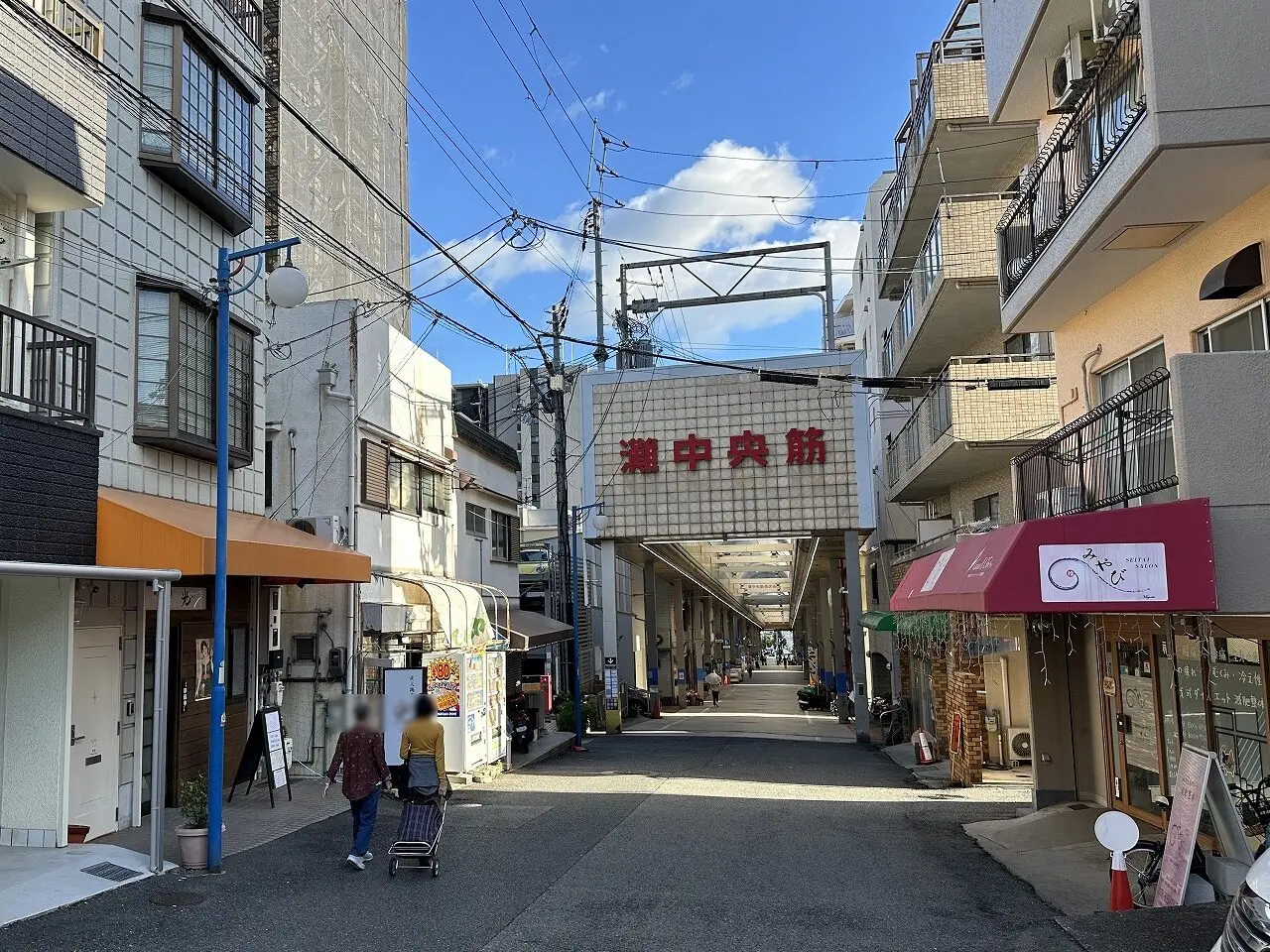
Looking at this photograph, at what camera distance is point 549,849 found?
11.8 meters

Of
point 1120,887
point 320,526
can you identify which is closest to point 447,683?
point 320,526

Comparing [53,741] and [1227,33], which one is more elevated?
[1227,33]

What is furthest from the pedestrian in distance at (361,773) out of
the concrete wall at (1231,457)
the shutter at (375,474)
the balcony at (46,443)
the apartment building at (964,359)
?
the apartment building at (964,359)

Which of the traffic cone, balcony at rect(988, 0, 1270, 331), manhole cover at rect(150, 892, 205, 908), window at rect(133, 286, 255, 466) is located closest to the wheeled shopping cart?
manhole cover at rect(150, 892, 205, 908)

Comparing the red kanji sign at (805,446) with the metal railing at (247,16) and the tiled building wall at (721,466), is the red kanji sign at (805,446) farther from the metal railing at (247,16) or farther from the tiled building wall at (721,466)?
the metal railing at (247,16)

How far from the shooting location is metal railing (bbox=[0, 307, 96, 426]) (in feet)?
33.1

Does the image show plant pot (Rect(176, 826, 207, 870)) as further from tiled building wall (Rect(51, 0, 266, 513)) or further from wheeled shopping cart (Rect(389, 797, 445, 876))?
tiled building wall (Rect(51, 0, 266, 513))

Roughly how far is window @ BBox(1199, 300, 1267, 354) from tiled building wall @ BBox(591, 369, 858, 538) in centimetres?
2145

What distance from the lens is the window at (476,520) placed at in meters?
27.0

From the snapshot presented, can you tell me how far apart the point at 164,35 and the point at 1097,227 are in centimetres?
1146

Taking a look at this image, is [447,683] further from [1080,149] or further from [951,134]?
[951,134]

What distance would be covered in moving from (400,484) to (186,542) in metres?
10.1

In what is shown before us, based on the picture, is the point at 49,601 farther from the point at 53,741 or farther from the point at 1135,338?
the point at 1135,338

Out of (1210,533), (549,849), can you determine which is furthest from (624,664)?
(1210,533)
